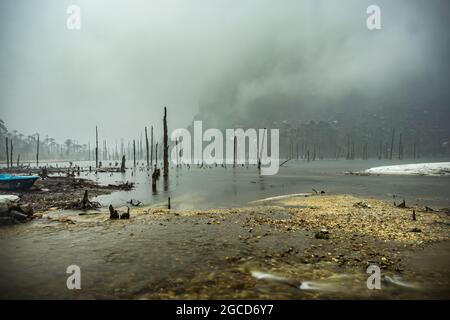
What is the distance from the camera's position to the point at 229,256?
30.7 ft

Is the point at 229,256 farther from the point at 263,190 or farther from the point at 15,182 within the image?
the point at 15,182

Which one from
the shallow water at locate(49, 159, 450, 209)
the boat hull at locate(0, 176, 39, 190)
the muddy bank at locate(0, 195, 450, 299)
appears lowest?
the shallow water at locate(49, 159, 450, 209)

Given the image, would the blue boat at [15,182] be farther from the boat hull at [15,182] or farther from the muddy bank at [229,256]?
the muddy bank at [229,256]

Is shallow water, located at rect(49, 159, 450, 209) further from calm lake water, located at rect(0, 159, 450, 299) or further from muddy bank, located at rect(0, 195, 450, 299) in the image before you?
calm lake water, located at rect(0, 159, 450, 299)

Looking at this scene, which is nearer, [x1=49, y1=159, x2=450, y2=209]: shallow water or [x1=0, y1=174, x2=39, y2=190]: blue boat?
[x1=49, y1=159, x2=450, y2=209]: shallow water

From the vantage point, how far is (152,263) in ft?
28.7

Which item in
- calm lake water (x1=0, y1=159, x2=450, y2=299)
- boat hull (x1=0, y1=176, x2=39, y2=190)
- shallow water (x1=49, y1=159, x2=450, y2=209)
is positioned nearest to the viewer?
calm lake water (x1=0, y1=159, x2=450, y2=299)

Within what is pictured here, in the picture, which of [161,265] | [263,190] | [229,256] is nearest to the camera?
[161,265]

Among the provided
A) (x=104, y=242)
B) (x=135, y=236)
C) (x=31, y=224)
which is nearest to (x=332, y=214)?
(x=135, y=236)

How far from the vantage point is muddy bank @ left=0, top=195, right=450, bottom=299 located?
6.58 metres

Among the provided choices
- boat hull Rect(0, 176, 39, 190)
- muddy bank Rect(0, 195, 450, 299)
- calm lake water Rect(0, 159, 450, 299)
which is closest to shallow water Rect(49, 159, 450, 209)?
muddy bank Rect(0, 195, 450, 299)

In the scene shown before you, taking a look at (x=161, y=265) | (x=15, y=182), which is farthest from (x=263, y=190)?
(x=15, y=182)

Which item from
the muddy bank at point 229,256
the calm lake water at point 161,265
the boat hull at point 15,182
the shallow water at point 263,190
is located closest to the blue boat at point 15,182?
the boat hull at point 15,182

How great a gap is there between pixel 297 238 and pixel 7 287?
10888 millimetres
